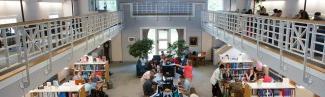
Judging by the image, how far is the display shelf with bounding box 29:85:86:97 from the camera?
8938 mm

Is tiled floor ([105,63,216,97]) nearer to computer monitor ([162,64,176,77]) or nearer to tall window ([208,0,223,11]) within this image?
computer monitor ([162,64,176,77])

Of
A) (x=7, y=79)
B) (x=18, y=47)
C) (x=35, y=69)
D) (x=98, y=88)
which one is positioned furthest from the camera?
(x=98, y=88)

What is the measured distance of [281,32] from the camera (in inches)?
205

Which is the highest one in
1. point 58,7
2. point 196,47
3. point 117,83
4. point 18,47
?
point 58,7

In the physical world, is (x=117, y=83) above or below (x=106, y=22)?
below


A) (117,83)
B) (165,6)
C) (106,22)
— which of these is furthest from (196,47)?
(106,22)

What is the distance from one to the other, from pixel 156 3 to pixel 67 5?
532 centimetres

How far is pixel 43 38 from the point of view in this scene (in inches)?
195

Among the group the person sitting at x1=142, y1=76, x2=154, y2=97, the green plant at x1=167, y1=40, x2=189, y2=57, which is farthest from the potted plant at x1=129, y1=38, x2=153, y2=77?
the person sitting at x1=142, y1=76, x2=154, y2=97

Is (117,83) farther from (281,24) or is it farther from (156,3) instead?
(281,24)

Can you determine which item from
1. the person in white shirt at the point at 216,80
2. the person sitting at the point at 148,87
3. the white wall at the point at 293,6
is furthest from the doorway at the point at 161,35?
the person in white shirt at the point at 216,80

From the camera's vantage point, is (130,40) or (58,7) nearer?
(58,7)

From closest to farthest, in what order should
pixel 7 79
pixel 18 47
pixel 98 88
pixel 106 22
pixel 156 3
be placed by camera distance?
1. pixel 7 79
2. pixel 18 47
3. pixel 98 88
4. pixel 106 22
5. pixel 156 3

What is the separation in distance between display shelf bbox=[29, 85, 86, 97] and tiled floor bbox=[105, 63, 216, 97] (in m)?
2.31
